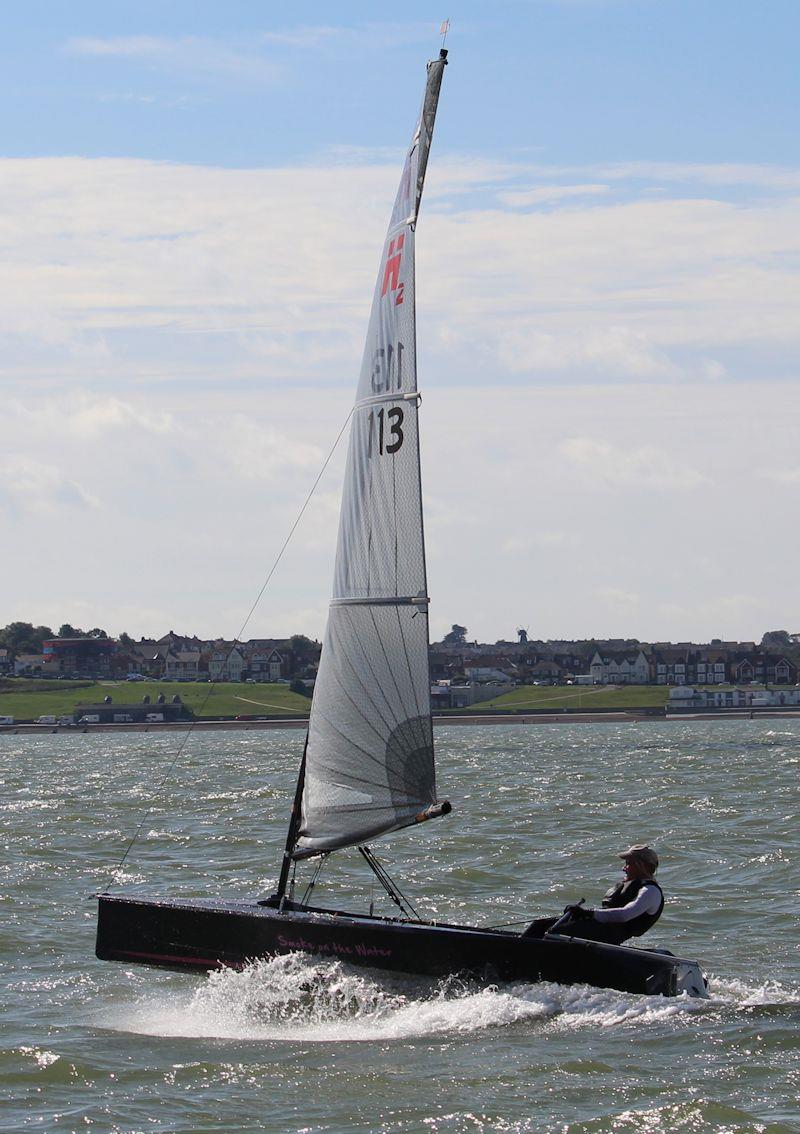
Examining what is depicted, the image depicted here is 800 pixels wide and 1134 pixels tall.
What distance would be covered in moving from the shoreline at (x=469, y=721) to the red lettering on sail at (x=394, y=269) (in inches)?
4192

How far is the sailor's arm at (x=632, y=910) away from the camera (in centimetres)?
1466

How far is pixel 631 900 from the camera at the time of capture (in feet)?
48.9

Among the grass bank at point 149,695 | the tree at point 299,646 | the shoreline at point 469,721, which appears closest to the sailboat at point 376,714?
the shoreline at point 469,721

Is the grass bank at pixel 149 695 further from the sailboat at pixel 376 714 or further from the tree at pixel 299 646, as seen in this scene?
the sailboat at pixel 376 714

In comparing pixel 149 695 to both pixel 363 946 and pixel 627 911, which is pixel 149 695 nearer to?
pixel 363 946

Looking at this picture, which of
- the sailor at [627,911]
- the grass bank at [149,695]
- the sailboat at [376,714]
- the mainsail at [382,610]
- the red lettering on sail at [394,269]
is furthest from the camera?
the grass bank at [149,695]

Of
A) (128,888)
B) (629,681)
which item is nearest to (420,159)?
(128,888)

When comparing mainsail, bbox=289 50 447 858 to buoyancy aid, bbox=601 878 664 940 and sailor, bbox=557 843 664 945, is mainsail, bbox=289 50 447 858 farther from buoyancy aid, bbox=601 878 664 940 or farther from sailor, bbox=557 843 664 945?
buoyancy aid, bbox=601 878 664 940

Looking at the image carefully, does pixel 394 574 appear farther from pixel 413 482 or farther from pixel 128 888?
pixel 128 888

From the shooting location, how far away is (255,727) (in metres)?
126

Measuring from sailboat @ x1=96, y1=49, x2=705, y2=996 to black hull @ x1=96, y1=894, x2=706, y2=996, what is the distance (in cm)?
1

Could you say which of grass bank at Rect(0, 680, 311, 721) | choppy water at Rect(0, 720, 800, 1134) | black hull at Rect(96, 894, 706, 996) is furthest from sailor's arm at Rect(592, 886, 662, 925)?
grass bank at Rect(0, 680, 311, 721)

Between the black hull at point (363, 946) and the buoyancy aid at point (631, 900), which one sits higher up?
the buoyancy aid at point (631, 900)

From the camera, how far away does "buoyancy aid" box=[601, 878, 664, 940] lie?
48.3 ft
